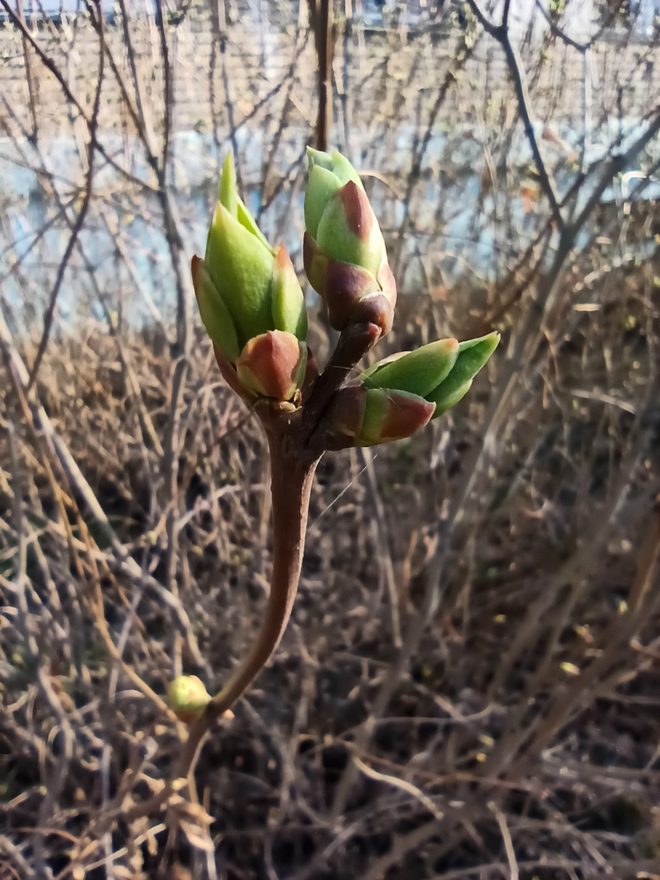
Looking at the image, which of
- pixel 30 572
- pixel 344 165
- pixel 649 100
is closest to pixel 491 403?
pixel 649 100

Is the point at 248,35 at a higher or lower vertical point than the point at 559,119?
higher

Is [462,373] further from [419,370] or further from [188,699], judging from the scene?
[188,699]

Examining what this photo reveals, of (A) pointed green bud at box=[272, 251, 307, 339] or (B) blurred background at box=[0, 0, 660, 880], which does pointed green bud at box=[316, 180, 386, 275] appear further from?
(B) blurred background at box=[0, 0, 660, 880]

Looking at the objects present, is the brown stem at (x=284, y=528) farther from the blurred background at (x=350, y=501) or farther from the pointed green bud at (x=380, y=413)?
the blurred background at (x=350, y=501)

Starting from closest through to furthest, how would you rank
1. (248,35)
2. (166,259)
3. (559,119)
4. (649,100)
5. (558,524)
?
(649,100)
(248,35)
(559,119)
(166,259)
(558,524)

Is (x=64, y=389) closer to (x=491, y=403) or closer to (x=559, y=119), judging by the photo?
(x=491, y=403)

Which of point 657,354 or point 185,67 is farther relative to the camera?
point 657,354

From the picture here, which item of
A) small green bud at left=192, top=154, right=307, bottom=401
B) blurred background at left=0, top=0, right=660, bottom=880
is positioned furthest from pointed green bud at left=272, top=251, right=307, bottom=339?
blurred background at left=0, top=0, right=660, bottom=880

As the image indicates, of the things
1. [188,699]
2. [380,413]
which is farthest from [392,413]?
[188,699]
